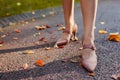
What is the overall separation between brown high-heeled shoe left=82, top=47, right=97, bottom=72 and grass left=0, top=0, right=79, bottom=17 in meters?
3.08

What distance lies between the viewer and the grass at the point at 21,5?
5606 mm

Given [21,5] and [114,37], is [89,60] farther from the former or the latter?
[21,5]

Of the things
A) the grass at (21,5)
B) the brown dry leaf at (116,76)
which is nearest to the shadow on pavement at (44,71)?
the brown dry leaf at (116,76)

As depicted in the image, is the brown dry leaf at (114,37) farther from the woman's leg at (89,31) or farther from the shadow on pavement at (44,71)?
the shadow on pavement at (44,71)

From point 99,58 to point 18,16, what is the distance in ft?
9.25

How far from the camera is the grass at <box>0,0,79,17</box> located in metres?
5.61

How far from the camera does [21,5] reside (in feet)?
20.6

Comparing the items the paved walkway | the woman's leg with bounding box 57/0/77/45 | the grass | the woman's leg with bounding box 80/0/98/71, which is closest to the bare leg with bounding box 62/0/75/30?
the woman's leg with bounding box 57/0/77/45

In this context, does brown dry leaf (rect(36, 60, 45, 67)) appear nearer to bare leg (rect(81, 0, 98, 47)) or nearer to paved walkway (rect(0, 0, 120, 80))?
paved walkway (rect(0, 0, 120, 80))

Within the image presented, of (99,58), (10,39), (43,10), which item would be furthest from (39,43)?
(43,10)

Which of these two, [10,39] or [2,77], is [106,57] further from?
[10,39]

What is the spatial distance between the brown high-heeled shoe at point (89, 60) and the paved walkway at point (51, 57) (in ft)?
0.16

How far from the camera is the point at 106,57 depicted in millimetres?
2787

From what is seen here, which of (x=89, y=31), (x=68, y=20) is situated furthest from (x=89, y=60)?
(x=68, y=20)
